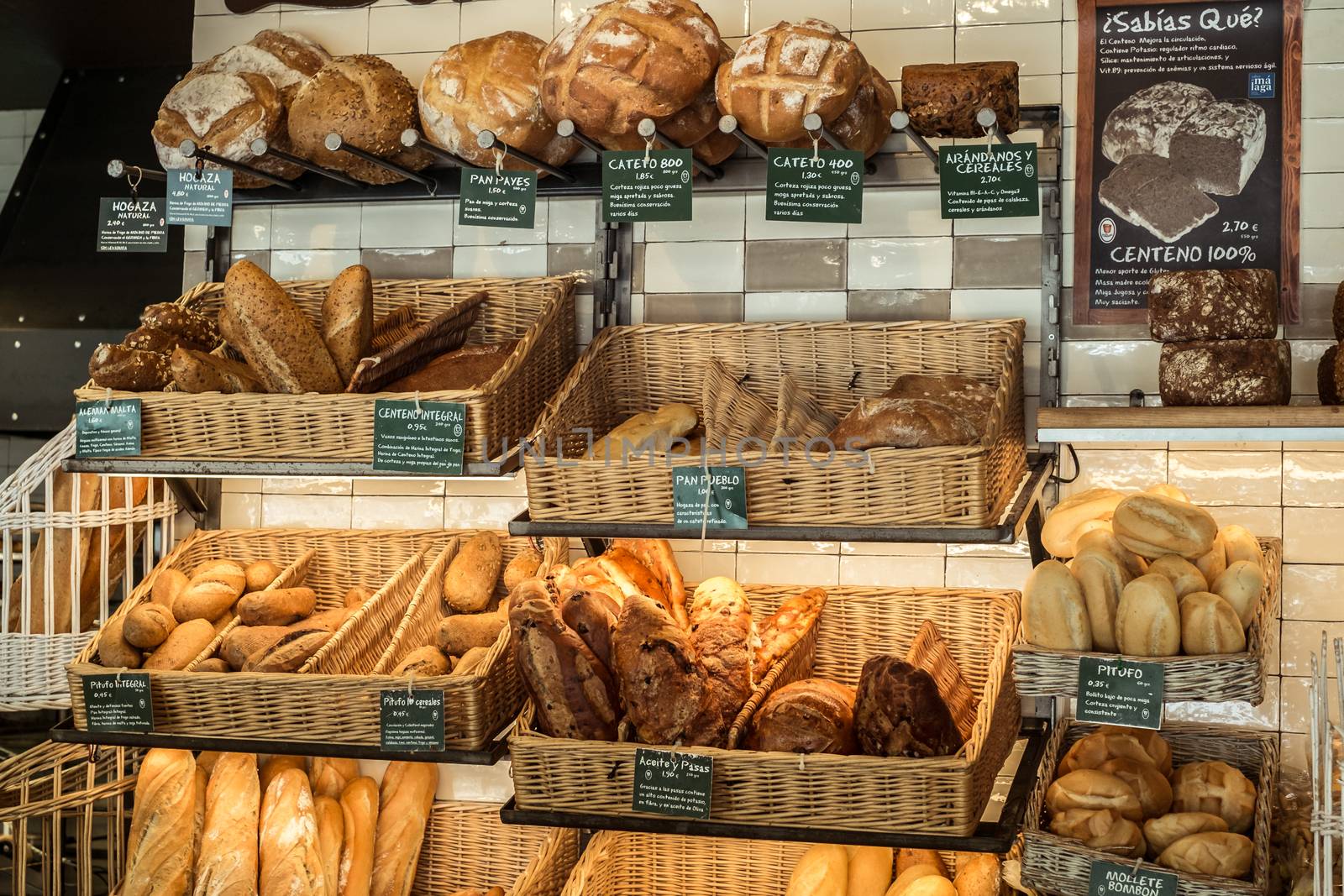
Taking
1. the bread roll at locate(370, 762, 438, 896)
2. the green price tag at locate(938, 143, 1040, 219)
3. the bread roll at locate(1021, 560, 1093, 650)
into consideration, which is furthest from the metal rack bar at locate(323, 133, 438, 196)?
the bread roll at locate(1021, 560, 1093, 650)

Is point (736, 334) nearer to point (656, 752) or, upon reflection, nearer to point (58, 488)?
point (656, 752)

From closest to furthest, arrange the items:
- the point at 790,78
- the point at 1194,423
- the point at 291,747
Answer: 1. the point at 1194,423
2. the point at 790,78
3. the point at 291,747

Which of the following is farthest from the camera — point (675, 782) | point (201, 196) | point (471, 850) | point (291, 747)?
point (471, 850)

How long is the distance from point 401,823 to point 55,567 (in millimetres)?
928

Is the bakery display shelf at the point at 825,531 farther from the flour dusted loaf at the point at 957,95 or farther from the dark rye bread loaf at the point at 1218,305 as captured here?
the flour dusted loaf at the point at 957,95

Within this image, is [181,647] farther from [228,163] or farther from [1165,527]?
[1165,527]

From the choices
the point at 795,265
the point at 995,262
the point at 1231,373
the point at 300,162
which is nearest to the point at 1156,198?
the point at 995,262

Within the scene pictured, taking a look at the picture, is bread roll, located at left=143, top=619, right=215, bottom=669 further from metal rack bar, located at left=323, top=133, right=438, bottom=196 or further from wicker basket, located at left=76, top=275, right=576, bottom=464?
metal rack bar, located at left=323, top=133, right=438, bottom=196

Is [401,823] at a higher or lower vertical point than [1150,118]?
lower

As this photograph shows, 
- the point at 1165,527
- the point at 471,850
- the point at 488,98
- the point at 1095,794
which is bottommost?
the point at 471,850

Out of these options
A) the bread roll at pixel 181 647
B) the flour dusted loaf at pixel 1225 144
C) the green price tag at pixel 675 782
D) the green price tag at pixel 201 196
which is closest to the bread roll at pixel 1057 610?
the green price tag at pixel 675 782

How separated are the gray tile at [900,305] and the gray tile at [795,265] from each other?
6 cm

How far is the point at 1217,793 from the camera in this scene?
2227mm

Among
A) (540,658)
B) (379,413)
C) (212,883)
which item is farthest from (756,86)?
(212,883)
